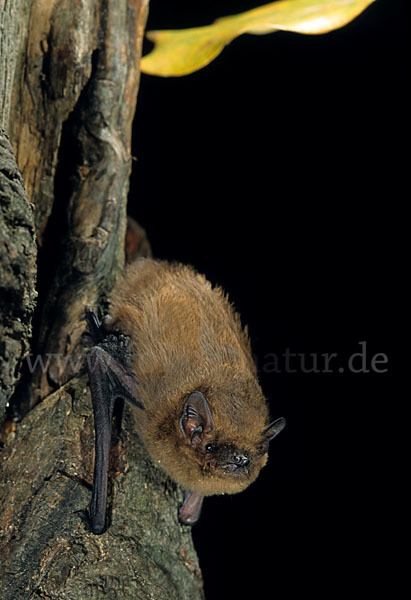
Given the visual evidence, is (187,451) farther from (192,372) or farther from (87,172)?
(87,172)

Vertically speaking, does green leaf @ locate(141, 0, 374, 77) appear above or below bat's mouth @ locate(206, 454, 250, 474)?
above

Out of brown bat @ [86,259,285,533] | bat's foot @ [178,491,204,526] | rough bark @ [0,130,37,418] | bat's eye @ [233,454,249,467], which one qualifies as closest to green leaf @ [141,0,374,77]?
brown bat @ [86,259,285,533]

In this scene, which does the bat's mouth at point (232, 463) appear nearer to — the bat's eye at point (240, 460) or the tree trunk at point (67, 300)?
the bat's eye at point (240, 460)

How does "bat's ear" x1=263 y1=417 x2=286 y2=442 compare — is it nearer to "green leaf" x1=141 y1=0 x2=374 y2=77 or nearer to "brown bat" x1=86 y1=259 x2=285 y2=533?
"brown bat" x1=86 y1=259 x2=285 y2=533

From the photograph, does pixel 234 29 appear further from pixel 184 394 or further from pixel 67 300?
pixel 184 394

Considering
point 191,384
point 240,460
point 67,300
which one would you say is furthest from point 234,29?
point 240,460

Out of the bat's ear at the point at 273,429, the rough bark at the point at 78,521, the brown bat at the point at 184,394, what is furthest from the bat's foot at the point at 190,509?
the bat's ear at the point at 273,429
